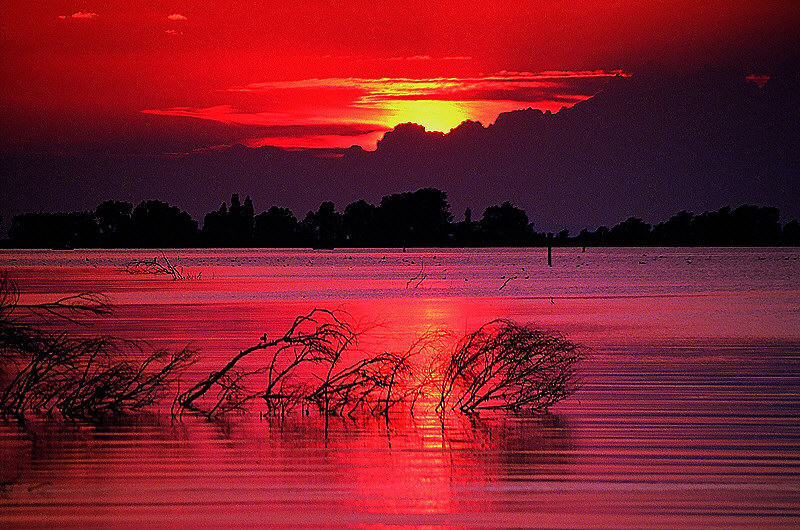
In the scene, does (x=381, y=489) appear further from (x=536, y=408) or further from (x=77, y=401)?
(x=77, y=401)

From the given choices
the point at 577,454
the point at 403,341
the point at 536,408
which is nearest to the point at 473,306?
the point at 403,341

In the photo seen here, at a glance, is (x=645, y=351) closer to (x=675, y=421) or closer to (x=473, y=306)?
(x=675, y=421)

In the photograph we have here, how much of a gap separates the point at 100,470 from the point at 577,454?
635 centimetres

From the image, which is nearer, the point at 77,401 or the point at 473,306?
the point at 77,401

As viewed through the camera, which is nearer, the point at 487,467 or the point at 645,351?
the point at 487,467

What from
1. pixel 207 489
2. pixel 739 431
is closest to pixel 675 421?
pixel 739 431

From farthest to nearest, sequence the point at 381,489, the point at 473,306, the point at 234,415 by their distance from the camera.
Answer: the point at 473,306 → the point at 234,415 → the point at 381,489

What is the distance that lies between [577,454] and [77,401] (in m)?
9.15

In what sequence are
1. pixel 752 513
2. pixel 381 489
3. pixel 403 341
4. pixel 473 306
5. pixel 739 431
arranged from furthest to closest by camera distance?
1. pixel 473 306
2. pixel 403 341
3. pixel 739 431
4. pixel 381 489
5. pixel 752 513

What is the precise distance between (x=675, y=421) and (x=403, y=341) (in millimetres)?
16270

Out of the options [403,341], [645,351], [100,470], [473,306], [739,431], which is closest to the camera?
[100,470]

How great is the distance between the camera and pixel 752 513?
1227 centimetres

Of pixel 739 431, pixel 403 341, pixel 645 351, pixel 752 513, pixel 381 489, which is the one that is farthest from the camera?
pixel 403 341

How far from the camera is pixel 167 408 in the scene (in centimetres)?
2033
